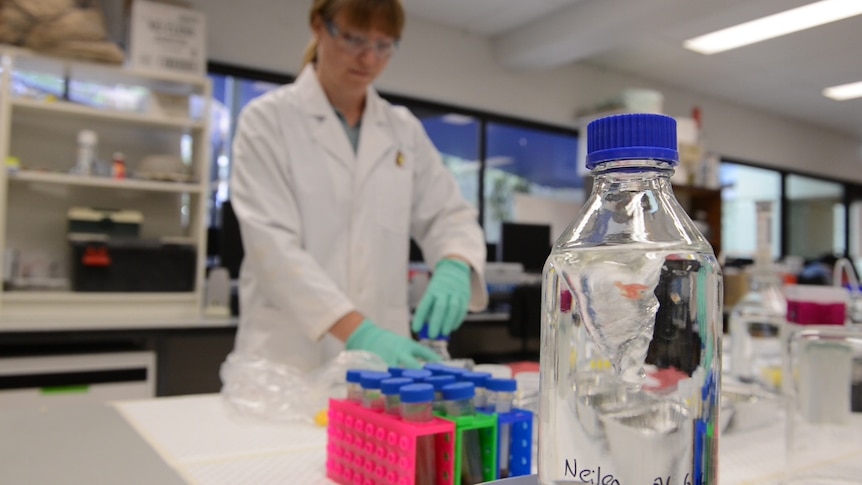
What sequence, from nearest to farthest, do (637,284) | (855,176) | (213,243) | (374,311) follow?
(637,284)
(374,311)
(213,243)
(855,176)

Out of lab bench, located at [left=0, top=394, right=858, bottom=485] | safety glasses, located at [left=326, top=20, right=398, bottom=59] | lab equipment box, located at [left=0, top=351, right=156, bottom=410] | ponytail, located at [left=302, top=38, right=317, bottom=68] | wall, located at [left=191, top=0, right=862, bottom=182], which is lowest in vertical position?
lab equipment box, located at [left=0, top=351, right=156, bottom=410]

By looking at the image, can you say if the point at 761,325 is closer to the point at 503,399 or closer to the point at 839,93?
the point at 503,399

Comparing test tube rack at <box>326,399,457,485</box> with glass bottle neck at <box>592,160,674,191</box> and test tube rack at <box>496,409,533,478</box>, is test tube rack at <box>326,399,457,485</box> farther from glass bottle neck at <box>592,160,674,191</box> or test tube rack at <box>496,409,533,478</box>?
glass bottle neck at <box>592,160,674,191</box>

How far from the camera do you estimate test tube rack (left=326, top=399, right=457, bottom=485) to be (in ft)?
1.90

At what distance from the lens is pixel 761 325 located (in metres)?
1.46

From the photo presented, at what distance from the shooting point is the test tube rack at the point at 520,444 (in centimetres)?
65

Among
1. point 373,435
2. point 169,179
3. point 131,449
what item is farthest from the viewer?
point 169,179

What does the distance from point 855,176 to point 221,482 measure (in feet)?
25.6

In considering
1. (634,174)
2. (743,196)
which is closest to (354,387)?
(634,174)

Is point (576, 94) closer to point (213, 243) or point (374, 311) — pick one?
point (213, 243)

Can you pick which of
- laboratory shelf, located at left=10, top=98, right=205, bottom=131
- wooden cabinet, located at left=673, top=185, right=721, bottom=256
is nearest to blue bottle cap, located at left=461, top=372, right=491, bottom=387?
laboratory shelf, located at left=10, top=98, right=205, bottom=131

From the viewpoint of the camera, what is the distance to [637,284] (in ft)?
1.46

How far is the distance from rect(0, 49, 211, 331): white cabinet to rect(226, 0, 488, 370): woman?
129cm

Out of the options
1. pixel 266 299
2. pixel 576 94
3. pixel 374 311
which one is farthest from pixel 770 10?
pixel 266 299
